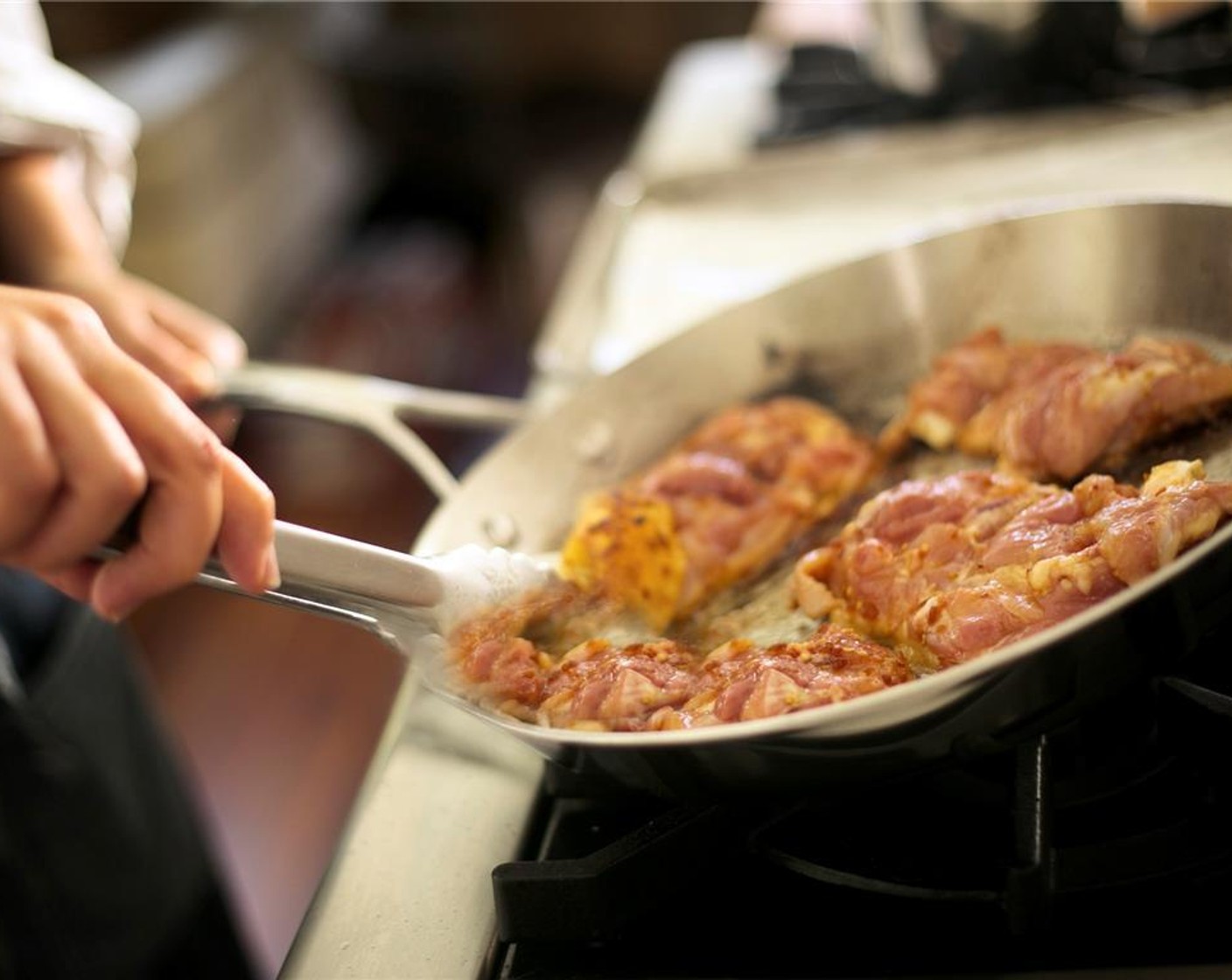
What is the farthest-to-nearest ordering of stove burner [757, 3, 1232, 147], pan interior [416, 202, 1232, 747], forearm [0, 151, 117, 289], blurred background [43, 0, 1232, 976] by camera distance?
stove burner [757, 3, 1232, 147] < blurred background [43, 0, 1232, 976] < forearm [0, 151, 117, 289] < pan interior [416, 202, 1232, 747]

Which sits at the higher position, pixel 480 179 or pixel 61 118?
pixel 480 179

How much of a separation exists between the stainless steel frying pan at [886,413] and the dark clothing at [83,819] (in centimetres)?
43

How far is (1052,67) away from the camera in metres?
1.55

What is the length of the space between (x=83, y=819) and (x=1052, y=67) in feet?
4.52

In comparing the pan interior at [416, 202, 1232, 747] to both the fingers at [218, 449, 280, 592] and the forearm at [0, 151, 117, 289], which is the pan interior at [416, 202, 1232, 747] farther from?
the forearm at [0, 151, 117, 289]

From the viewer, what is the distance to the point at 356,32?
3.64 metres

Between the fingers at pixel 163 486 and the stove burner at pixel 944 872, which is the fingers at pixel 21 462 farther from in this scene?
the stove burner at pixel 944 872

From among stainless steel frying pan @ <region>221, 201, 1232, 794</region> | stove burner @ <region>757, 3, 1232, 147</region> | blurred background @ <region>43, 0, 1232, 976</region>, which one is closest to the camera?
stainless steel frying pan @ <region>221, 201, 1232, 794</region>

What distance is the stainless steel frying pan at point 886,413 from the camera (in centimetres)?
52

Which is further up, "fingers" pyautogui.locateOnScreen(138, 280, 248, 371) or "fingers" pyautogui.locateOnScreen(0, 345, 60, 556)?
"fingers" pyautogui.locateOnScreen(138, 280, 248, 371)

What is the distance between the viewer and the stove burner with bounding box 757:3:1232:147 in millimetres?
1537

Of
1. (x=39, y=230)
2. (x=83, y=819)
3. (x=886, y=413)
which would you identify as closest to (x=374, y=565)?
(x=886, y=413)

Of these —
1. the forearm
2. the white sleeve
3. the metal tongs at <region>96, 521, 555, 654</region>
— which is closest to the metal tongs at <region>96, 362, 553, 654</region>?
the metal tongs at <region>96, 521, 555, 654</region>

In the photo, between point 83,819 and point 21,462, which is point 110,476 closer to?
point 21,462
